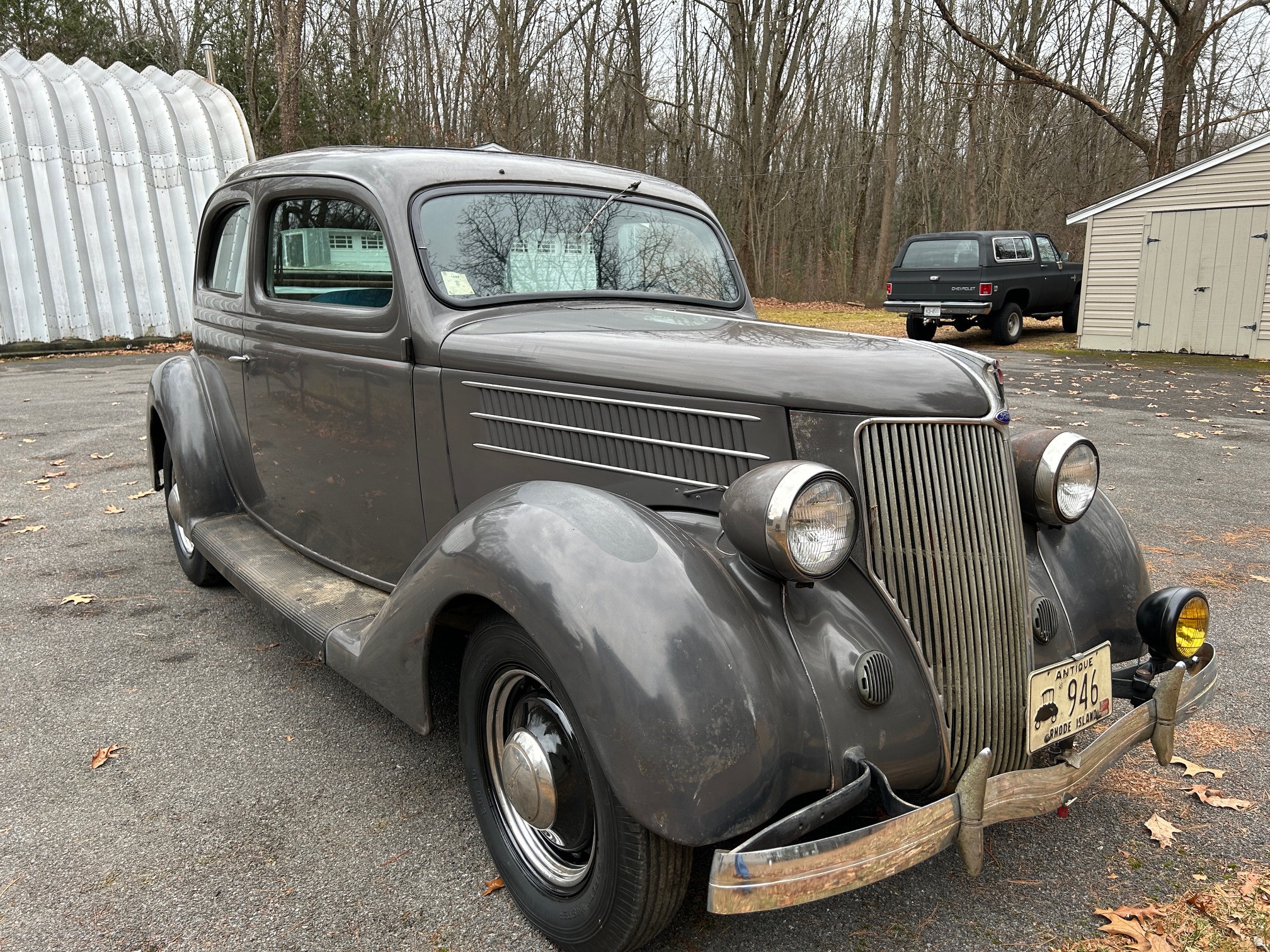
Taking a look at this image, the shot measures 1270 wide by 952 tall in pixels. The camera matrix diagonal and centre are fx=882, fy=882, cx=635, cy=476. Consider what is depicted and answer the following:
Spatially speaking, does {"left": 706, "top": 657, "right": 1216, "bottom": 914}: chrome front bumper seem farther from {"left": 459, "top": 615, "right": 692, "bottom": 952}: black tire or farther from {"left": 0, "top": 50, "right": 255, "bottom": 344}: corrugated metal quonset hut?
{"left": 0, "top": 50, "right": 255, "bottom": 344}: corrugated metal quonset hut

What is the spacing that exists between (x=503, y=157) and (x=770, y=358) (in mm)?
1574

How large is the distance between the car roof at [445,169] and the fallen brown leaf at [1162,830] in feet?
8.53

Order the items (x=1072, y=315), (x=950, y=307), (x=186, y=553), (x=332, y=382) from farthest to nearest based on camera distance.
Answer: (x=1072, y=315)
(x=950, y=307)
(x=186, y=553)
(x=332, y=382)

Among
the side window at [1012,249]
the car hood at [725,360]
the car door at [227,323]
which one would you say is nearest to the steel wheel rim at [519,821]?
the car hood at [725,360]

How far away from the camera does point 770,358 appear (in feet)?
7.14

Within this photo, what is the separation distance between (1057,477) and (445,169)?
2.15 meters

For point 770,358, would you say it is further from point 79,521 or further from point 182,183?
point 182,183

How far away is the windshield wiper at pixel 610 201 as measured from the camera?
312cm

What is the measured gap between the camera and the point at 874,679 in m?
1.89

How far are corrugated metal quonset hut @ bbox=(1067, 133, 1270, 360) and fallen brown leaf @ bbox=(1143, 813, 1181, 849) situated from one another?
13464mm

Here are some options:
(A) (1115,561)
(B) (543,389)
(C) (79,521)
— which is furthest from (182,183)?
(A) (1115,561)

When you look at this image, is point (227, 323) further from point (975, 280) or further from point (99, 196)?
point (975, 280)

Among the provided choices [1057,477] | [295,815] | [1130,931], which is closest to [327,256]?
[295,815]

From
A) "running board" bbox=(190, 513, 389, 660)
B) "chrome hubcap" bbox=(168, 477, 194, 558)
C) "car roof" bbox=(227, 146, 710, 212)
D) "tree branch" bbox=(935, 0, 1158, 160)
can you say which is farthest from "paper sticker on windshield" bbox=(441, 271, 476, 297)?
"tree branch" bbox=(935, 0, 1158, 160)
